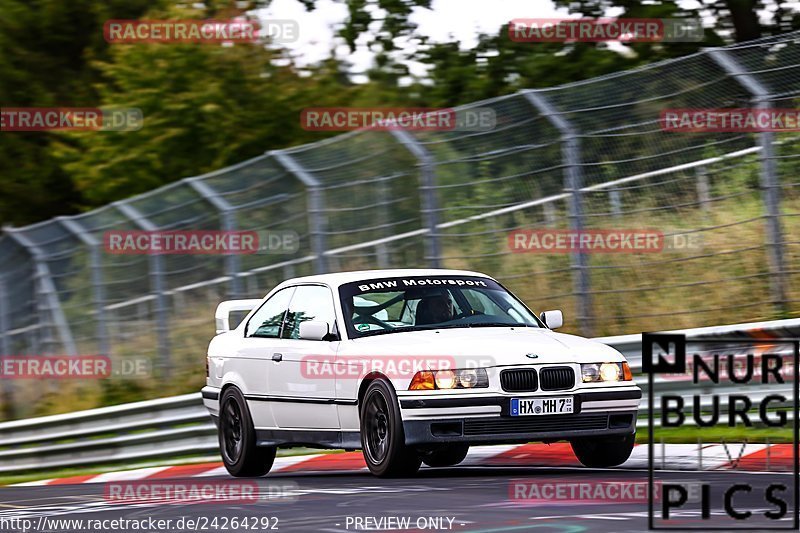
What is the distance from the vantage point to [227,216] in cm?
1725

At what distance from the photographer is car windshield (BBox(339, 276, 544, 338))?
10.9 metres

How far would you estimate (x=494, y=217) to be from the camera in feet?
48.0

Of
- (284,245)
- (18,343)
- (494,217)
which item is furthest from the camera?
(18,343)

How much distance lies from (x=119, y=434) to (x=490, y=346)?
25.7ft

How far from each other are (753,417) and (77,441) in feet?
29.2

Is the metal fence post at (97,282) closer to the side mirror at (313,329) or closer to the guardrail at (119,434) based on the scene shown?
the guardrail at (119,434)

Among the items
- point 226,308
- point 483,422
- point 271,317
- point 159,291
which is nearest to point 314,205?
point 226,308

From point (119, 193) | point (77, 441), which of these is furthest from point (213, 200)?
point (119, 193)

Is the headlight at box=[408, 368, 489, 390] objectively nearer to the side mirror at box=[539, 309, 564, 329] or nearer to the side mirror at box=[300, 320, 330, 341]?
the side mirror at box=[300, 320, 330, 341]

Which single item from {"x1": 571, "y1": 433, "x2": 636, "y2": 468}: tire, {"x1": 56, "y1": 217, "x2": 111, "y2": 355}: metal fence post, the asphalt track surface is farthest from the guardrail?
the asphalt track surface

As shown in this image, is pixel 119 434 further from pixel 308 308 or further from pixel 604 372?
pixel 604 372

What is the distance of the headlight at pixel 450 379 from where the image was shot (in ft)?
31.8

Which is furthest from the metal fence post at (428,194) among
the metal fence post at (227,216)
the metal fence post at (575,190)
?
the metal fence post at (227,216)

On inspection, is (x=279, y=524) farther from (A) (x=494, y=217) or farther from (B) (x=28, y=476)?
(B) (x=28, y=476)
